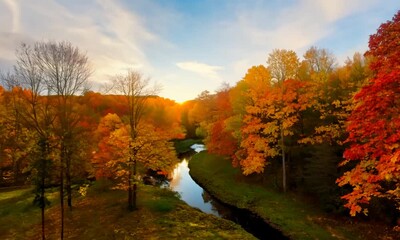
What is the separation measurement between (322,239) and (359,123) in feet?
42.0

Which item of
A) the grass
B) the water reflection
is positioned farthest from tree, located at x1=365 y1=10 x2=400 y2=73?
the grass

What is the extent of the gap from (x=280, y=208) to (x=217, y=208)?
269 inches

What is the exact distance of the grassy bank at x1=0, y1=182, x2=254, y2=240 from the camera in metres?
20.2

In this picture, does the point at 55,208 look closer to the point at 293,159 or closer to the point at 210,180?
the point at 210,180

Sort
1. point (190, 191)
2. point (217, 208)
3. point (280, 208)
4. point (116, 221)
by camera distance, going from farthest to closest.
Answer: point (190, 191)
point (217, 208)
point (280, 208)
point (116, 221)

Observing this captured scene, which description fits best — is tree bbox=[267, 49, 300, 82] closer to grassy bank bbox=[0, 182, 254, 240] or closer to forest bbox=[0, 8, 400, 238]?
forest bbox=[0, 8, 400, 238]

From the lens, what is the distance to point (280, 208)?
2620cm

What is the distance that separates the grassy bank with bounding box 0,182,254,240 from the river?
2.32 meters

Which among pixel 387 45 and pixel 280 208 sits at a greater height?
pixel 387 45

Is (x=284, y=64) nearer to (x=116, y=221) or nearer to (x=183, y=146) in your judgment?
(x=116, y=221)

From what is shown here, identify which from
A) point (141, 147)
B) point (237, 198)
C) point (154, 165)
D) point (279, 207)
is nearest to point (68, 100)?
point (141, 147)

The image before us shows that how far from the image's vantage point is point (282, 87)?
29016 millimetres

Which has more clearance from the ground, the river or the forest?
the forest

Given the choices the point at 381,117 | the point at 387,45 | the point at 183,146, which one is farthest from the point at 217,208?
the point at 183,146
